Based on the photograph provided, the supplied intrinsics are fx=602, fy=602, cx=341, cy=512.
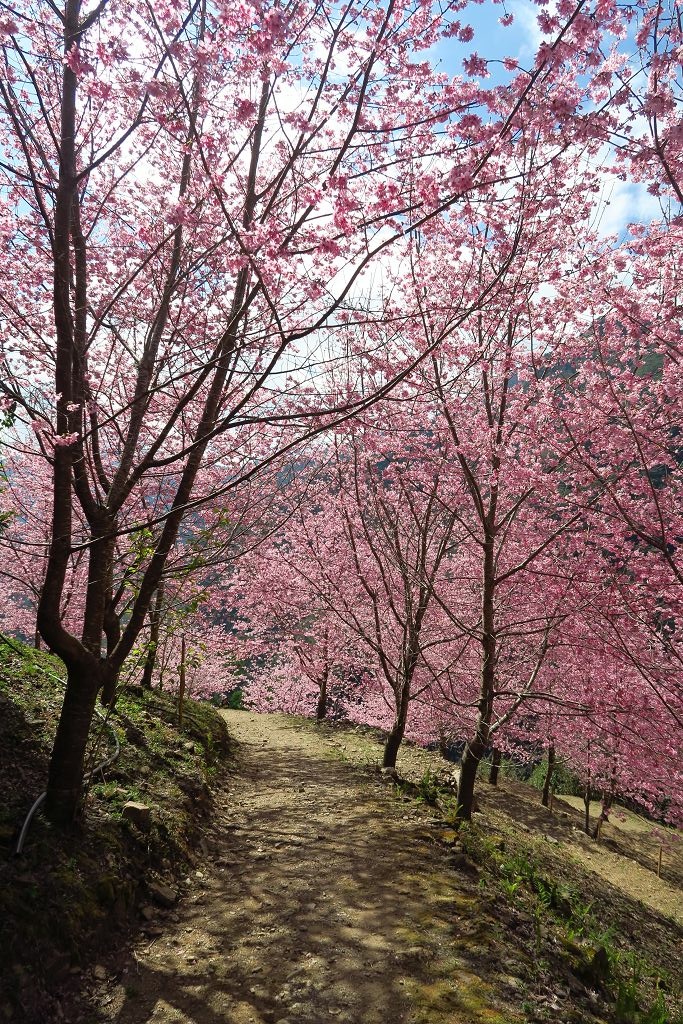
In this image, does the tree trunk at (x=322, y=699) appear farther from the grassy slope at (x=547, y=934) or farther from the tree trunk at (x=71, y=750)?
the tree trunk at (x=71, y=750)

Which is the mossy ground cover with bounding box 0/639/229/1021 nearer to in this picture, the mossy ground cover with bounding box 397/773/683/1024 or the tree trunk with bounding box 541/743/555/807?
the mossy ground cover with bounding box 397/773/683/1024

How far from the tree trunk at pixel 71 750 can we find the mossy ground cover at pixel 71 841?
15 cm

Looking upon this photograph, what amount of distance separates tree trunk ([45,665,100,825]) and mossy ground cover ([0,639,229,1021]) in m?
0.15

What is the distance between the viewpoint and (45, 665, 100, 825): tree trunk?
4.89 metres

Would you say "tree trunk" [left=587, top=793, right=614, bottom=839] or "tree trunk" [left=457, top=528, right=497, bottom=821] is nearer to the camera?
"tree trunk" [left=457, top=528, right=497, bottom=821]

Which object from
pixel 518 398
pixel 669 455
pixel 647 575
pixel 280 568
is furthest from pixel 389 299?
pixel 280 568

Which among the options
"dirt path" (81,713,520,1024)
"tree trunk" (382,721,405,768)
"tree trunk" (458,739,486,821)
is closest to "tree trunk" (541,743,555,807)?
"tree trunk" (382,721,405,768)

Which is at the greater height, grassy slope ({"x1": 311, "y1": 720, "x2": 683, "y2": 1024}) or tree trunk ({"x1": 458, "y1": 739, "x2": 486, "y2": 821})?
tree trunk ({"x1": 458, "y1": 739, "x2": 486, "y2": 821})

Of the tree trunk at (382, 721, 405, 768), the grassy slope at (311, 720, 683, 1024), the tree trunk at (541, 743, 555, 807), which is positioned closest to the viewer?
the grassy slope at (311, 720, 683, 1024)

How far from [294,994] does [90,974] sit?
4.60 ft

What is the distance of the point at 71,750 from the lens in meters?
4.96

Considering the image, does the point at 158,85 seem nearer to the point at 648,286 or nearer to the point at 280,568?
the point at 648,286

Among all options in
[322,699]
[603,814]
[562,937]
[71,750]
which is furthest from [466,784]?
[322,699]

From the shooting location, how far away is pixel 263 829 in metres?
7.83
